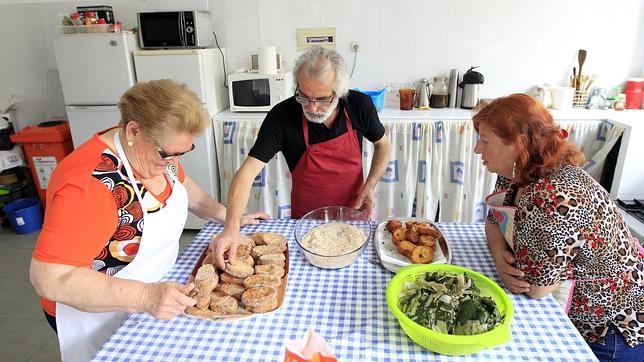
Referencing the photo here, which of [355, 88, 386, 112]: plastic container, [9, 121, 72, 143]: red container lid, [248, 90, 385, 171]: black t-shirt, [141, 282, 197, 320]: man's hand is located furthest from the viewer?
[9, 121, 72, 143]: red container lid

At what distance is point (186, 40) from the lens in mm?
3340

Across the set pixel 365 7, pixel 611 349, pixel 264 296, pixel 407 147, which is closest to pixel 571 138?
pixel 407 147

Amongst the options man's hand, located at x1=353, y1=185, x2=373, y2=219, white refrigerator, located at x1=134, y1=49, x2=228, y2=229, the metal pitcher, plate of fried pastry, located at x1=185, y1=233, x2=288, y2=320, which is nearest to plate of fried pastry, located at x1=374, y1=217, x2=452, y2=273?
plate of fried pastry, located at x1=185, y1=233, x2=288, y2=320

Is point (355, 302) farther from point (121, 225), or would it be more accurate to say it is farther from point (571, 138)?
point (571, 138)

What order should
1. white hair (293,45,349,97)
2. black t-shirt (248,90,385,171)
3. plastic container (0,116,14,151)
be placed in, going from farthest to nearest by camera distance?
plastic container (0,116,14,151) → black t-shirt (248,90,385,171) → white hair (293,45,349,97)

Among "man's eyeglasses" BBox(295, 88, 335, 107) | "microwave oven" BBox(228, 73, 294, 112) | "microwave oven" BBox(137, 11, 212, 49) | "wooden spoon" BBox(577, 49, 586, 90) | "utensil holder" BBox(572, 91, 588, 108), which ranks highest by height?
"microwave oven" BBox(137, 11, 212, 49)

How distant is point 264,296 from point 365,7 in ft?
9.97

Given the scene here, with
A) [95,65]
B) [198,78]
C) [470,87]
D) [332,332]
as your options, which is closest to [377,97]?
[470,87]

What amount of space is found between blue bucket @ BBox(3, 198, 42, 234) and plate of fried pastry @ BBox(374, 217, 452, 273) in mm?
3561

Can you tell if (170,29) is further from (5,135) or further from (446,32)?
(446,32)

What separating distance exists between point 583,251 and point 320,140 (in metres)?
1.21

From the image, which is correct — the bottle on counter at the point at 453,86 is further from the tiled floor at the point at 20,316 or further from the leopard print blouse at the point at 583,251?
the tiled floor at the point at 20,316

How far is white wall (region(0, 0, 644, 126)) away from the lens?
349 cm

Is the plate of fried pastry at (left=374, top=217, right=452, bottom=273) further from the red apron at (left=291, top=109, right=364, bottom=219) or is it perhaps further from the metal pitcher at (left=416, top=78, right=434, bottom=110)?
the metal pitcher at (left=416, top=78, right=434, bottom=110)
